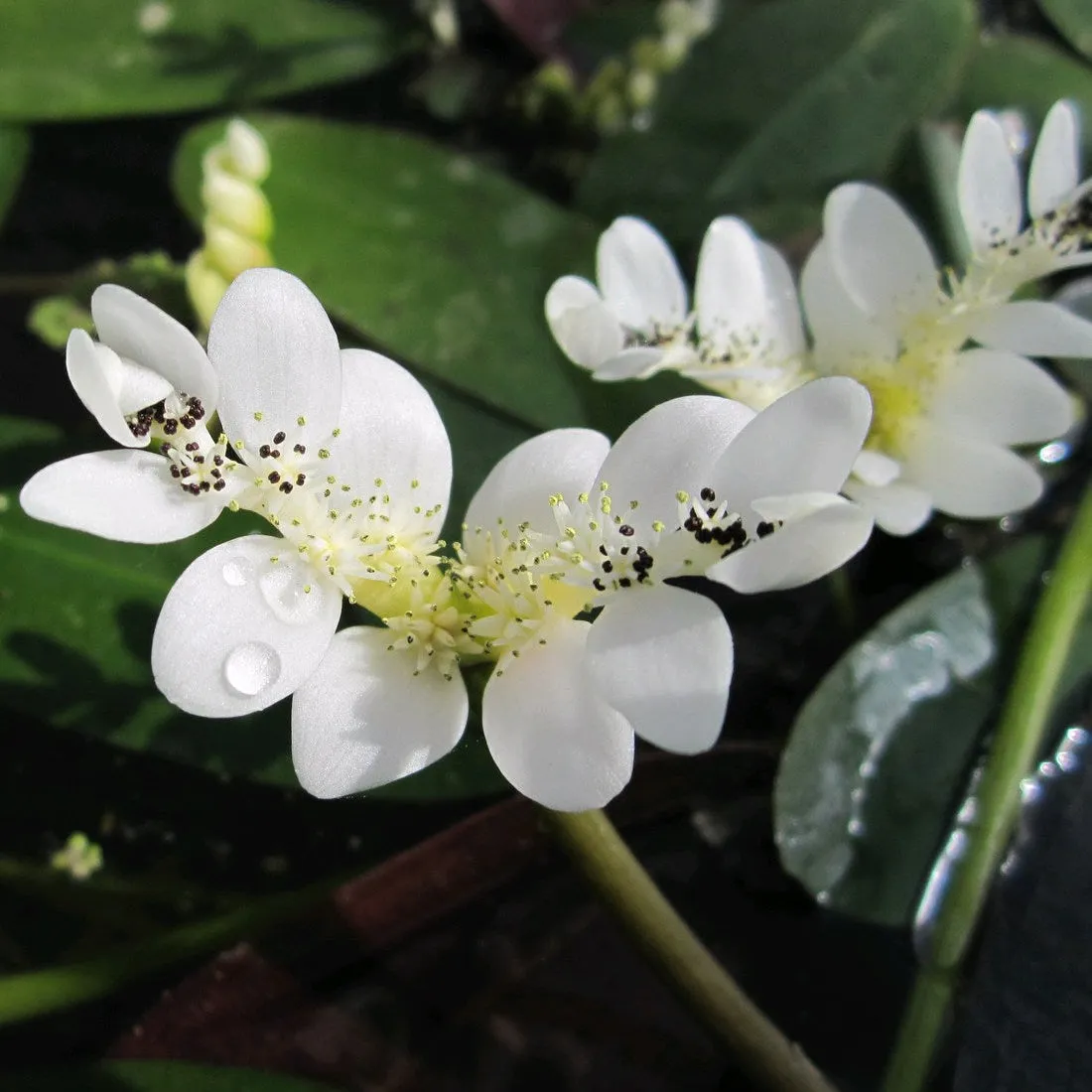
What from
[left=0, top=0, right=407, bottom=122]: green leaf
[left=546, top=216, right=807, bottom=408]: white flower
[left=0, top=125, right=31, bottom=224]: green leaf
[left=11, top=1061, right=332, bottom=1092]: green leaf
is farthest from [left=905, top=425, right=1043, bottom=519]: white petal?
[left=0, top=125, right=31, bottom=224]: green leaf

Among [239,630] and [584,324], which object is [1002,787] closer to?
[584,324]

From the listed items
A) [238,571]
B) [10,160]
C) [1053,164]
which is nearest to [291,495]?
[238,571]

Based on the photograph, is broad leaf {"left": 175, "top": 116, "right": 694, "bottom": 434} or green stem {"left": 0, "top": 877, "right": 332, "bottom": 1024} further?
broad leaf {"left": 175, "top": 116, "right": 694, "bottom": 434}

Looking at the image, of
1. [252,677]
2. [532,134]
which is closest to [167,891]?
[252,677]

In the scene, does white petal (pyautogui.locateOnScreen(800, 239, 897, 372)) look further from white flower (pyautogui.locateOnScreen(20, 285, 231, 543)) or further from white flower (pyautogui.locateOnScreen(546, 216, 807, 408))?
white flower (pyautogui.locateOnScreen(20, 285, 231, 543))

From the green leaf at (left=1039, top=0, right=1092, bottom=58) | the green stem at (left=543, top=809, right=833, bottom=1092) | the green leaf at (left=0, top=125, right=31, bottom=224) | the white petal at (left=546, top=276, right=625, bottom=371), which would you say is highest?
the green leaf at (left=1039, top=0, right=1092, bottom=58)

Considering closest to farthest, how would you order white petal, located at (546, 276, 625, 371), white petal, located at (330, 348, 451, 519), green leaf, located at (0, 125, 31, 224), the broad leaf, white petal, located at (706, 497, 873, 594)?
1. white petal, located at (706, 497, 873, 594)
2. white petal, located at (330, 348, 451, 519)
3. white petal, located at (546, 276, 625, 371)
4. the broad leaf
5. green leaf, located at (0, 125, 31, 224)

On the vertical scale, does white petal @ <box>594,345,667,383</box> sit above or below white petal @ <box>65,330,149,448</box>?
above
